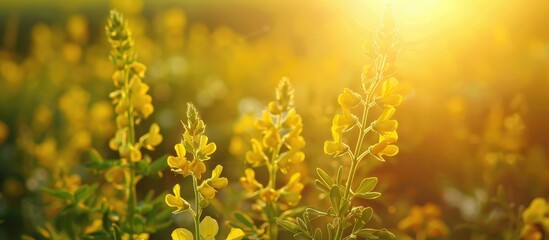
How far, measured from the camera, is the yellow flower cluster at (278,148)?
1.88 m

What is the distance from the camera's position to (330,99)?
3.20 metres

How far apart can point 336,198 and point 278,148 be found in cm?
25

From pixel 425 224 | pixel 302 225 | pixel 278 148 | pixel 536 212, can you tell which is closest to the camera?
pixel 302 225

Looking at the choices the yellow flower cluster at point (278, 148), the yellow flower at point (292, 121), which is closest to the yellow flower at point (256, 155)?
the yellow flower cluster at point (278, 148)

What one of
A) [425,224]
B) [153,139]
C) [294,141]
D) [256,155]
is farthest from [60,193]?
[425,224]

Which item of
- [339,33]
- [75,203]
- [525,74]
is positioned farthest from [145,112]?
[339,33]

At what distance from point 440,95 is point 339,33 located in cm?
274

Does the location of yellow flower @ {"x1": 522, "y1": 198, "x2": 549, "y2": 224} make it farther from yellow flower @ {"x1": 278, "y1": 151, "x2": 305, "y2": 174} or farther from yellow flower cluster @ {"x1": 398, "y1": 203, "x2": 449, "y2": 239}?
yellow flower @ {"x1": 278, "y1": 151, "x2": 305, "y2": 174}

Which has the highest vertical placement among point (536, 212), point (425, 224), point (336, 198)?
point (336, 198)

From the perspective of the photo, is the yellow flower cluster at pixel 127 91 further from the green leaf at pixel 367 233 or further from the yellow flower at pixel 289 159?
the green leaf at pixel 367 233

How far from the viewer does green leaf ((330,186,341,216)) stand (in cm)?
174

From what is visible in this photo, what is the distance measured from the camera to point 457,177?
157 inches

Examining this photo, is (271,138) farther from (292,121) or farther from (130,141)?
(130,141)

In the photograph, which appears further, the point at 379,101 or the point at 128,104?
the point at 128,104
